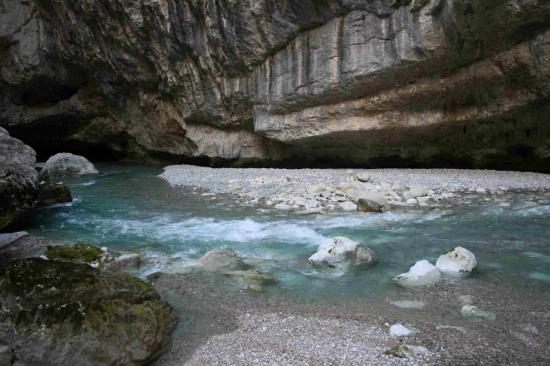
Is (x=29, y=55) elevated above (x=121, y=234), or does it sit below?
above

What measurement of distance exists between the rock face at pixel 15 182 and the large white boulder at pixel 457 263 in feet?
27.6

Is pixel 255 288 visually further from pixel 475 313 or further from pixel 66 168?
pixel 66 168

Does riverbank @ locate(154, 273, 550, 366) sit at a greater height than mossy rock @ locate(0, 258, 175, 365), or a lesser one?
lesser

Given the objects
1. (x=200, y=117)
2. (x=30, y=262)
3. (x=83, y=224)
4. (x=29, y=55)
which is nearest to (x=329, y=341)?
(x=30, y=262)

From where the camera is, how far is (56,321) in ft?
12.2

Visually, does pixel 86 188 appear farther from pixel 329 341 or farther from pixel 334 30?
pixel 329 341

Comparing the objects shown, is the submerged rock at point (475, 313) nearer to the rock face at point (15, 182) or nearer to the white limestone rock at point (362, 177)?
the white limestone rock at point (362, 177)

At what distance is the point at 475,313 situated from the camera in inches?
175

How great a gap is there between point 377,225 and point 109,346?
19.3ft

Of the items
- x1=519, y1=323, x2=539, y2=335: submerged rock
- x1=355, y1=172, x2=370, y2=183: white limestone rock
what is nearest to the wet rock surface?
x1=519, y1=323, x2=539, y2=335: submerged rock

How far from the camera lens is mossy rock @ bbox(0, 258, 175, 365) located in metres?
3.60

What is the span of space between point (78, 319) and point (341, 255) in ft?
11.9

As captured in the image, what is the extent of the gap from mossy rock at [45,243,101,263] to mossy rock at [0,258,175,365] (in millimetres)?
1875

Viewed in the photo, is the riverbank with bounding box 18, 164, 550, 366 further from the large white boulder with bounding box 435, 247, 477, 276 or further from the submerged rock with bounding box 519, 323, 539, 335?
the large white boulder with bounding box 435, 247, 477, 276
